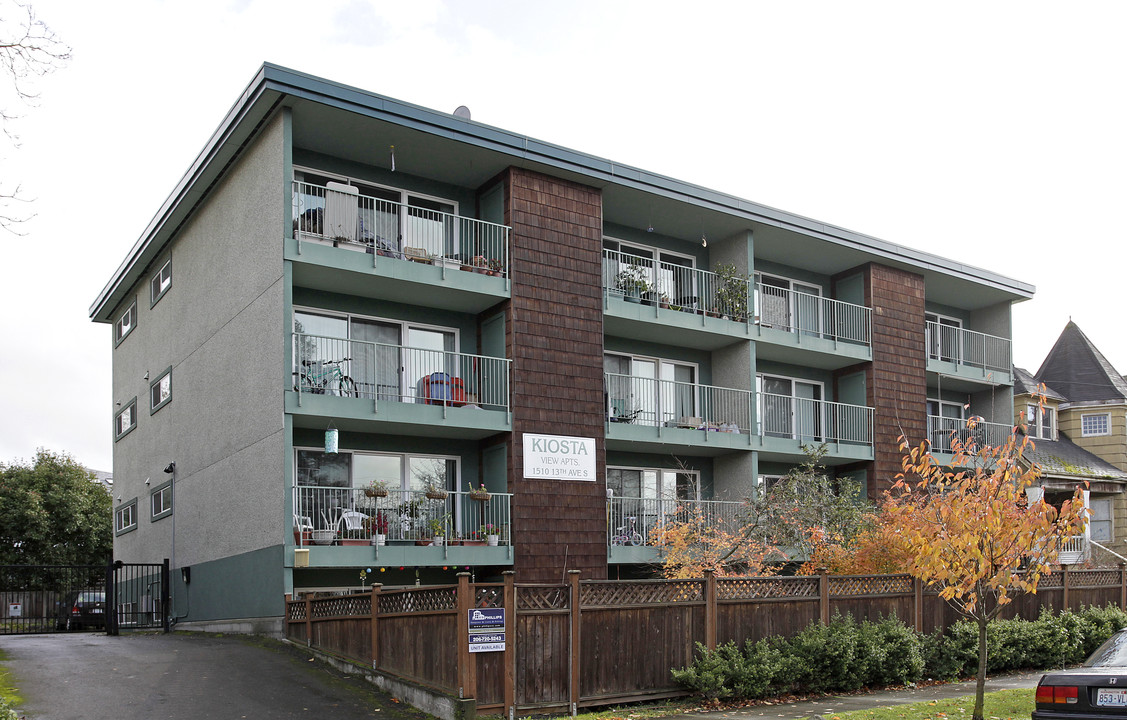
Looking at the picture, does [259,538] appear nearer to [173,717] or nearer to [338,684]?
[338,684]

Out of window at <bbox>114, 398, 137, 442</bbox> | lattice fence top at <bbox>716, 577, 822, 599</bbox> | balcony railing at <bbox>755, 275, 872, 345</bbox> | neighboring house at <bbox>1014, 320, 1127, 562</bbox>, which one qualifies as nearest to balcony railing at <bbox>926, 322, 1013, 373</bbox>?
neighboring house at <bbox>1014, 320, 1127, 562</bbox>

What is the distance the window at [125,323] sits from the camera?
29058mm

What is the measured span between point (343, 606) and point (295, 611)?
201 centimetres

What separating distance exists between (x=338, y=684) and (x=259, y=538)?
5280 mm

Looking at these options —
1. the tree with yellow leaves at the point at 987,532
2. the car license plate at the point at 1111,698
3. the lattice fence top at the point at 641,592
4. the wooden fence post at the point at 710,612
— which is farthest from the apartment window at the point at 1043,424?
the car license plate at the point at 1111,698

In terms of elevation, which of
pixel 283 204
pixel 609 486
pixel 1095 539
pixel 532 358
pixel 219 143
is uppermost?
pixel 219 143

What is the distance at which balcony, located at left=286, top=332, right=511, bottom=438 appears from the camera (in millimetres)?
18688

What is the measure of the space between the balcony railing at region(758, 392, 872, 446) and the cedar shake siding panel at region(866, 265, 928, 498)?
0.36m

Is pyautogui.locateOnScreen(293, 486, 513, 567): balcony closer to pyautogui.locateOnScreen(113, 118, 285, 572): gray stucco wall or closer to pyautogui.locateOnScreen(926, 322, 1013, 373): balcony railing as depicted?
pyautogui.locateOnScreen(113, 118, 285, 572): gray stucco wall

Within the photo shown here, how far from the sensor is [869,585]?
676 inches

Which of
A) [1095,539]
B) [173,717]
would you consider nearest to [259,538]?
[173,717]

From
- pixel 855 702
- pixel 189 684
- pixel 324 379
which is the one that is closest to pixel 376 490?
pixel 324 379

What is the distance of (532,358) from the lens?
67.8ft

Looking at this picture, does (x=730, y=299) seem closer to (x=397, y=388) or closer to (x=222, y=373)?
(x=397, y=388)
